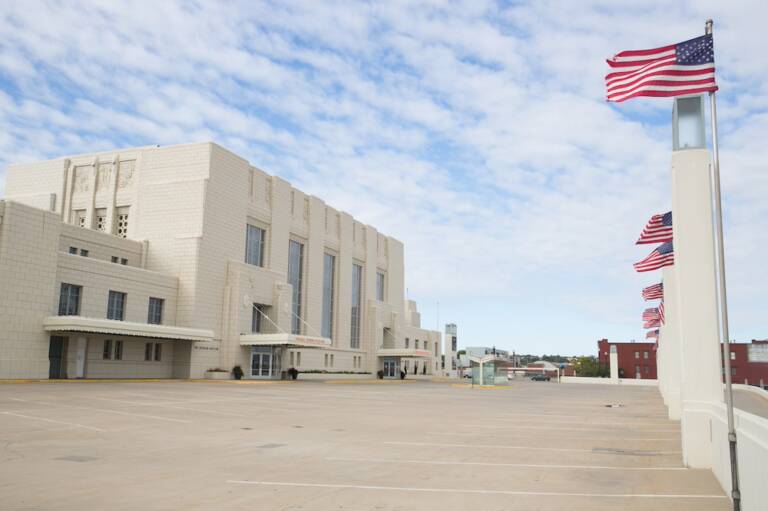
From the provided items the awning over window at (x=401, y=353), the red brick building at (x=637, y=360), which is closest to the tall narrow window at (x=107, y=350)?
the awning over window at (x=401, y=353)

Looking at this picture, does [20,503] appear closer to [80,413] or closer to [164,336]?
[80,413]

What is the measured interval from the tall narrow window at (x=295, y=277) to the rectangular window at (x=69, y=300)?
88.4ft

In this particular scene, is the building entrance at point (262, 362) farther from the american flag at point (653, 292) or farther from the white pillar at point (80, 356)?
the american flag at point (653, 292)

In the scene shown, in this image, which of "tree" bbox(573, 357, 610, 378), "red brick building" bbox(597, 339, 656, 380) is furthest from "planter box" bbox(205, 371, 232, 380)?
"tree" bbox(573, 357, 610, 378)

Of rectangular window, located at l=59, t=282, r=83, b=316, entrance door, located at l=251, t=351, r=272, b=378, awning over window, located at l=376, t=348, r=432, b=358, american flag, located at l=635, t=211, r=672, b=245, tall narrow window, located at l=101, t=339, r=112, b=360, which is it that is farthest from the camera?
awning over window, located at l=376, t=348, r=432, b=358

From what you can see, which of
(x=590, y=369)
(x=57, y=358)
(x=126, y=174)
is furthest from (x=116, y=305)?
(x=590, y=369)

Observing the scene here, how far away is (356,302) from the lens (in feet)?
274

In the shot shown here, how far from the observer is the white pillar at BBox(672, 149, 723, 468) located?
41.5 ft

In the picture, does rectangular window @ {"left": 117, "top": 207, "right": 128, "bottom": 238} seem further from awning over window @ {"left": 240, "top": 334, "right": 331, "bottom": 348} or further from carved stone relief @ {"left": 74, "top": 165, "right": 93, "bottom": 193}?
awning over window @ {"left": 240, "top": 334, "right": 331, "bottom": 348}

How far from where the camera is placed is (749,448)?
790 centimetres

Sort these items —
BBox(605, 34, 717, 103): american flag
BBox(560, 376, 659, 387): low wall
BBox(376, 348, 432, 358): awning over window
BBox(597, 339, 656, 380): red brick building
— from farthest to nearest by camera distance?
BBox(597, 339, 656, 380): red brick building
BBox(560, 376, 659, 387): low wall
BBox(376, 348, 432, 358): awning over window
BBox(605, 34, 717, 103): american flag

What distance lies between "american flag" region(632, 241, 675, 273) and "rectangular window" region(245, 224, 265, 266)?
43.1 m

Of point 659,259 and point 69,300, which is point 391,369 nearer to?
point 69,300

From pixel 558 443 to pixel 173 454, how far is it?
9.04 meters
